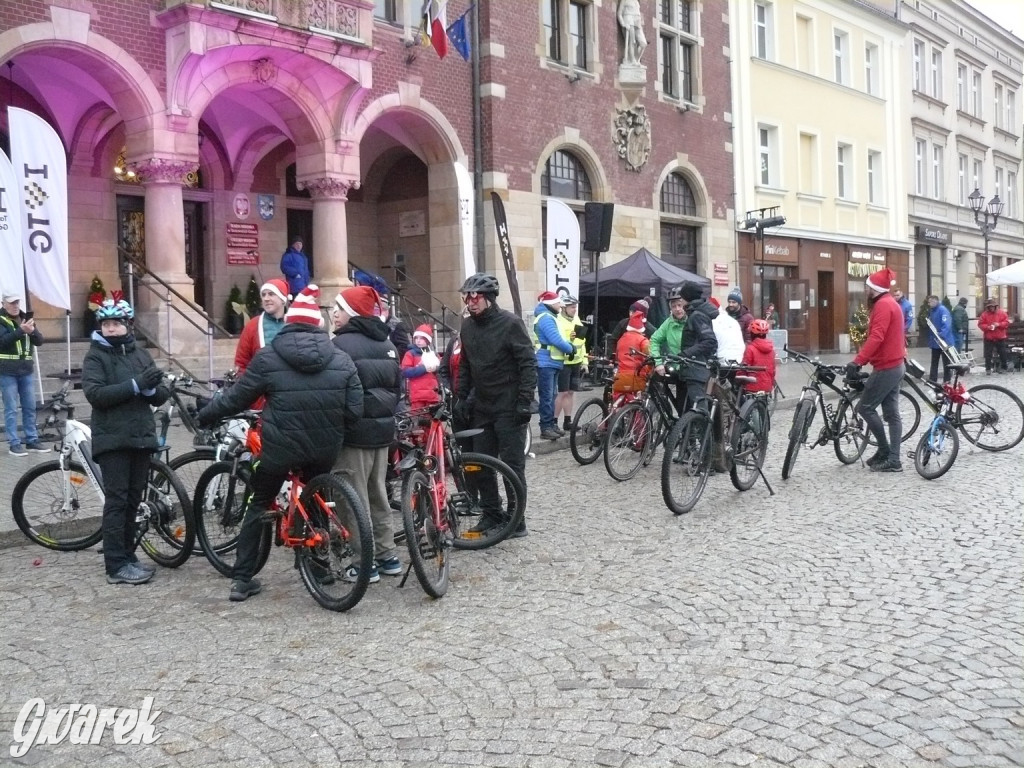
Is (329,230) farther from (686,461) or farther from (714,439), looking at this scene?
(686,461)

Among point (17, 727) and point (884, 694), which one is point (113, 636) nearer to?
point (17, 727)

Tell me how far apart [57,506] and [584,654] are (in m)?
4.34

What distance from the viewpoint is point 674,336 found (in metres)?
10.4

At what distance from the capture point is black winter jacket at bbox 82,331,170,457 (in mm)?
6051

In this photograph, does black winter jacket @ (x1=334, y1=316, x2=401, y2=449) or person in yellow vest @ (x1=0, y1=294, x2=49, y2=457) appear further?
person in yellow vest @ (x1=0, y1=294, x2=49, y2=457)

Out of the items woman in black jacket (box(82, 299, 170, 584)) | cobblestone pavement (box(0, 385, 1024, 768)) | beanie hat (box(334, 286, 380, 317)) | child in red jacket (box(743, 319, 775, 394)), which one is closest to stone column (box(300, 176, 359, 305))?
child in red jacket (box(743, 319, 775, 394))

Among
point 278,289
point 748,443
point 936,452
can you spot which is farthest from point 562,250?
point 278,289

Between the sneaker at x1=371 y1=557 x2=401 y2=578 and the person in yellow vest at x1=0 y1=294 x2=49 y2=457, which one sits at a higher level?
the person in yellow vest at x1=0 y1=294 x2=49 y2=457

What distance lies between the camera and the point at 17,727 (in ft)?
13.3

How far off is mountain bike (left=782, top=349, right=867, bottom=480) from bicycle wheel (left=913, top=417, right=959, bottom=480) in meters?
0.64

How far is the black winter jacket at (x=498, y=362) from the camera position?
23.1 feet

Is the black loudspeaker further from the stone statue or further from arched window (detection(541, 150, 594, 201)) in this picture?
the stone statue

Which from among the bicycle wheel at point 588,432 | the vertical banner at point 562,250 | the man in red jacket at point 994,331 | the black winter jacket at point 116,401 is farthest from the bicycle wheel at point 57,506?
the man in red jacket at point 994,331

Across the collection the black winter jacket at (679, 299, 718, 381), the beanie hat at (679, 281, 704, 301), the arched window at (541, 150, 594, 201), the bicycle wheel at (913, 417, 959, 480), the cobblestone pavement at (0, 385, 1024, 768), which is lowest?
the cobblestone pavement at (0, 385, 1024, 768)
